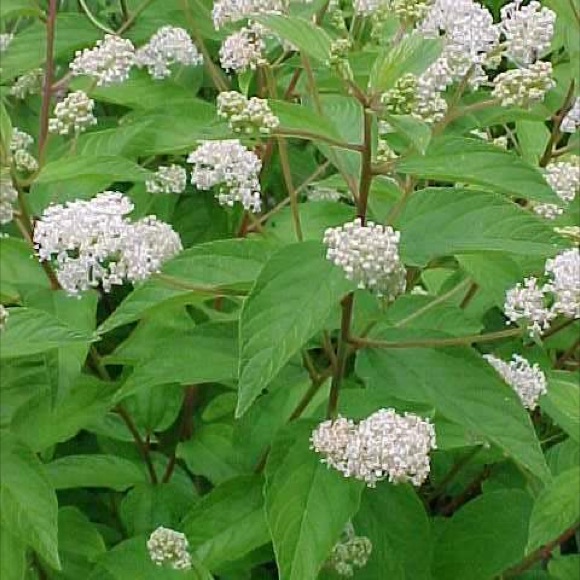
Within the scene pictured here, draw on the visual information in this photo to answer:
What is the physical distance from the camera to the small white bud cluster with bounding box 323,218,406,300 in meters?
1.41

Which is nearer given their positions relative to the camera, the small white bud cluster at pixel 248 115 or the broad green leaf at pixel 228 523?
the small white bud cluster at pixel 248 115

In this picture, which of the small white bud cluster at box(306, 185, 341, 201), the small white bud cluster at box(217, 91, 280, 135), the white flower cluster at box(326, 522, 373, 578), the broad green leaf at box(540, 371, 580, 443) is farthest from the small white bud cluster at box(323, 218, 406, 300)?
the small white bud cluster at box(306, 185, 341, 201)

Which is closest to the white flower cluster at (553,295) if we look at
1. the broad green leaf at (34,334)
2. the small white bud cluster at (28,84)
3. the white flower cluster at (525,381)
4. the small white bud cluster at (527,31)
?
the white flower cluster at (525,381)

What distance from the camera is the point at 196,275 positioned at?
62.5 inches

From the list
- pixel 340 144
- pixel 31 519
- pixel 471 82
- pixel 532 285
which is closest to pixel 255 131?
pixel 340 144

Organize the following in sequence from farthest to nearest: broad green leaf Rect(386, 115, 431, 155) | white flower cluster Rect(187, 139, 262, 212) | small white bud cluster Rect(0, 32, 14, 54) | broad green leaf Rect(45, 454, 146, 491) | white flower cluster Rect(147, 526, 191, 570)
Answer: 1. small white bud cluster Rect(0, 32, 14, 54)
2. broad green leaf Rect(45, 454, 146, 491)
3. white flower cluster Rect(187, 139, 262, 212)
4. white flower cluster Rect(147, 526, 191, 570)
5. broad green leaf Rect(386, 115, 431, 155)

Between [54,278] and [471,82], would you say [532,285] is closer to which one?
[471,82]

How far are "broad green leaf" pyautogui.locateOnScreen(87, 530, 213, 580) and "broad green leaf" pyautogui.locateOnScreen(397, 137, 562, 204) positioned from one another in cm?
74

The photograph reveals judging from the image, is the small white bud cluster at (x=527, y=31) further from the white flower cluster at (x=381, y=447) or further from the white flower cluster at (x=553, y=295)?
the white flower cluster at (x=381, y=447)

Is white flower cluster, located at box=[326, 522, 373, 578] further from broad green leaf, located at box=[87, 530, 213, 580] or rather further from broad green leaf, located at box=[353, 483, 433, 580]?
broad green leaf, located at box=[87, 530, 213, 580]

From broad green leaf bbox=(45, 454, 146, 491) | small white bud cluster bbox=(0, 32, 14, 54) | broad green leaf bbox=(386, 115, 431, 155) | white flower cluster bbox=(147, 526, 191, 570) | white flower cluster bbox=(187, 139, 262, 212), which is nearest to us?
broad green leaf bbox=(386, 115, 431, 155)

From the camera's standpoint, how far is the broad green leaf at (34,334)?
149cm

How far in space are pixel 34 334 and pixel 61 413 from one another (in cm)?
32

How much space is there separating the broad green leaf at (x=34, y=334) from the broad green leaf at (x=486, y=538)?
86 centimetres
